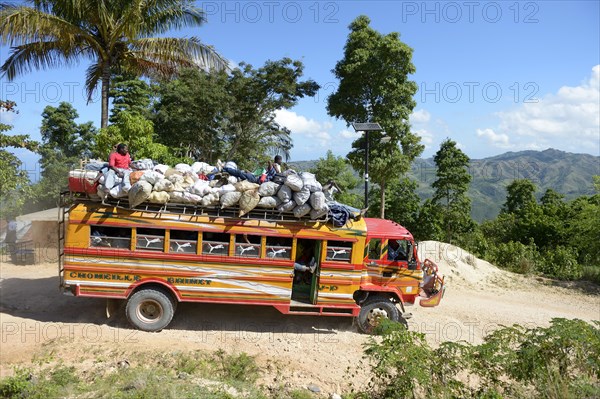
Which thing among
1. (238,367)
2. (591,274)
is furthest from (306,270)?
(591,274)

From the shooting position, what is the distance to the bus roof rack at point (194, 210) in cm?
850

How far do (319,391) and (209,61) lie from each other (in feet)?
45.4

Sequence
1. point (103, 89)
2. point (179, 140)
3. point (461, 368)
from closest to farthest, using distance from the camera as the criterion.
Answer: point (461, 368), point (103, 89), point (179, 140)

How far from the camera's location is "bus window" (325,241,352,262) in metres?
9.04

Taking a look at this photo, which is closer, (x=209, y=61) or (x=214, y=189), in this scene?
(x=214, y=189)

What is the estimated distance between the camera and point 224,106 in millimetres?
21688

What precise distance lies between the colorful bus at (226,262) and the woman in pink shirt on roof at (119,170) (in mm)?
507

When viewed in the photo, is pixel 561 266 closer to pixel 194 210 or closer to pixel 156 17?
pixel 194 210

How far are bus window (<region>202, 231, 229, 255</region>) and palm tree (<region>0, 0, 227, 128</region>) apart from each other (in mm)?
8640

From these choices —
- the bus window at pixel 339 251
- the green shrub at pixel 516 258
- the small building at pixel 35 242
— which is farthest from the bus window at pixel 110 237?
the green shrub at pixel 516 258

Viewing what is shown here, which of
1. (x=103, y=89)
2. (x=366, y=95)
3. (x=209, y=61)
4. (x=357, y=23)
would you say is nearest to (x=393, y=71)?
(x=366, y=95)

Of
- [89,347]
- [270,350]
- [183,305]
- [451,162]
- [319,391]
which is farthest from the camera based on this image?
[451,162]

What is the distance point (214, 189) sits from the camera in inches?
340

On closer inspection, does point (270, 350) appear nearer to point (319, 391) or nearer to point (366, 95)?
point (319, 391)
